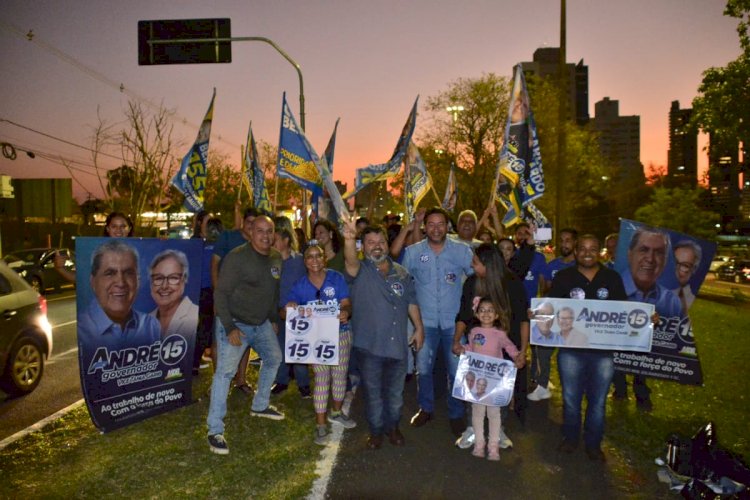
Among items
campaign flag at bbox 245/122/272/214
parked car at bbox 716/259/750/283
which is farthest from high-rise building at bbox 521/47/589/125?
campaign flag at bbox 245/122/272/214

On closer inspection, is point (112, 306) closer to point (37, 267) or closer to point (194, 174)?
point (194, 174)

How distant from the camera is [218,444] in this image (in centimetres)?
543

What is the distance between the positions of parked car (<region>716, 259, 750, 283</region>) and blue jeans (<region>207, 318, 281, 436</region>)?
127 feet

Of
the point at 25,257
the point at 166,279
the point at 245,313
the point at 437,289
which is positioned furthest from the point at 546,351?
the point at 25,257

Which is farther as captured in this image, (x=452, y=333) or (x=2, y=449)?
(x=452, y=333)

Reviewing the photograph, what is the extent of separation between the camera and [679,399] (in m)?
7.23

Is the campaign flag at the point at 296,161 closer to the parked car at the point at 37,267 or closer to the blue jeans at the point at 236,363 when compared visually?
the blue jeans at the point at 236,363

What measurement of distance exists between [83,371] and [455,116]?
110 ft

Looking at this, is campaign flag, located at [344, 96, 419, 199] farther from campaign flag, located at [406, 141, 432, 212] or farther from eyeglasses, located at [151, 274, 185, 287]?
eyeglasses, located at [151, 274, 185, 287]

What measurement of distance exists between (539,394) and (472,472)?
102 inches

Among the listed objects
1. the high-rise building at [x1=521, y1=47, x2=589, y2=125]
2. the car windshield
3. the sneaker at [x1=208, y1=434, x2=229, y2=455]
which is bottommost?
the sneaker at [x1=208, y1=434, x2=229, y2=455]

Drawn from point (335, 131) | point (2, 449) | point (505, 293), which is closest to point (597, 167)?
point (335, 131)

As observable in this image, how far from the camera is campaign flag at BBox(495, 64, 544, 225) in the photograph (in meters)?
8.15

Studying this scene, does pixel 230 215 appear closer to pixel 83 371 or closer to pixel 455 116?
pixel 455 116
